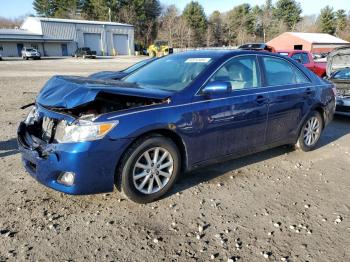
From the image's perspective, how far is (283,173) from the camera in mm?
4770

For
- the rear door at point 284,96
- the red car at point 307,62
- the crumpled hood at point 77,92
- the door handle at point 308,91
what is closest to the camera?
the crumpled hood at point 77,92

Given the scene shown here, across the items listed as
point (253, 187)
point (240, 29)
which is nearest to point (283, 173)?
point (253, 187)

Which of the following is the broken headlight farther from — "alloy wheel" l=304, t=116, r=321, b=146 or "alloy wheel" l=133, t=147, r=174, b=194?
"alloy wheel" l=304, t=116, r=321, b=146

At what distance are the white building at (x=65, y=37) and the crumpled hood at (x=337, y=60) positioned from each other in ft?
181

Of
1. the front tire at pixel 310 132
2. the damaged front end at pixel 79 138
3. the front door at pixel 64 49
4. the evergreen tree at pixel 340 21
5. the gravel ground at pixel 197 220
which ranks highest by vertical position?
the evergreen tree at pixel 340 21

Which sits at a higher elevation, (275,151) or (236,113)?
(236,113)

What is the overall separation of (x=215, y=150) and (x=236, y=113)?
54 cm

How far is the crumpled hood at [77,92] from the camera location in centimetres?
339

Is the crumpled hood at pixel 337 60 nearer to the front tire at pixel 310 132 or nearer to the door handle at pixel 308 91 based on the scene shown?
the front tire at pixel 310 132

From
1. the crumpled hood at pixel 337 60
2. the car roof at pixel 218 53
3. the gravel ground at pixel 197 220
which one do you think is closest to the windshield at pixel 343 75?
the crumpled hood at pixel 337 60

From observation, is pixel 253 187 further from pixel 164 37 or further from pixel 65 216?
pixel 164 37

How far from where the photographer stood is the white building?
56.3m

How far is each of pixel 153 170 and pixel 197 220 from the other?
720 mm

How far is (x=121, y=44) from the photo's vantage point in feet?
227
